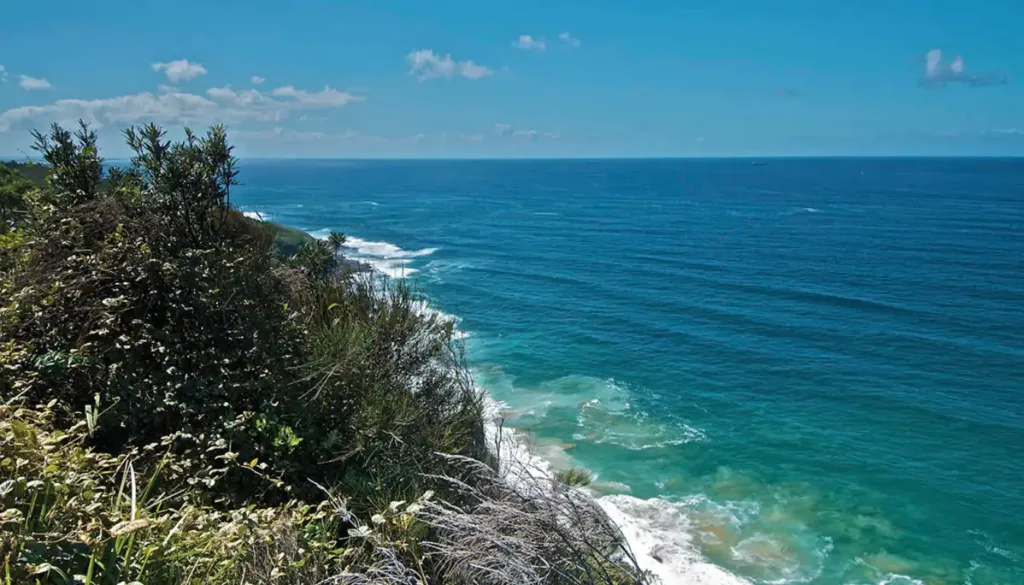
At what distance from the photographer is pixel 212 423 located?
27.6ft

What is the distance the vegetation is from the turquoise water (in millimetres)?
6900

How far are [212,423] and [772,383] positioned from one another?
31050mm

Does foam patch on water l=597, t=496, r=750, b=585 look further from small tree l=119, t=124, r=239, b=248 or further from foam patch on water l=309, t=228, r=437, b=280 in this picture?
foam patch on water l=309, t=228, r=437, b=280

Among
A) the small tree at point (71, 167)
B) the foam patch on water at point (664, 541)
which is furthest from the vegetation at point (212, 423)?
the foam patch on water at point (664, 541)

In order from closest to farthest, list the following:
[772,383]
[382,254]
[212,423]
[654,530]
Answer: [212,423] < [654,530] < [772,383] < [382,254]

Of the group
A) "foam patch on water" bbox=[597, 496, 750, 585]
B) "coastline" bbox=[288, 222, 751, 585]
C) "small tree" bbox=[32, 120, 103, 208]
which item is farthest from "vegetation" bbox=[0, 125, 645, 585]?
"foam patch on water" bbox=[597, 496, 750, 585]

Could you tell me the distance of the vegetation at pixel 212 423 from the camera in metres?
5.73

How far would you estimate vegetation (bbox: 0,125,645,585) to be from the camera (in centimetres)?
573

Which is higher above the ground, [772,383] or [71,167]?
[71,167]

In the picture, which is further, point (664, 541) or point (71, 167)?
point (664, 541)

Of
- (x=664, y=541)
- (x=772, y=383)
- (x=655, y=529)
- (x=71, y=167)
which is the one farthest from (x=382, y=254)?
(x=71, y=167)

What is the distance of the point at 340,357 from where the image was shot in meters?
10.2

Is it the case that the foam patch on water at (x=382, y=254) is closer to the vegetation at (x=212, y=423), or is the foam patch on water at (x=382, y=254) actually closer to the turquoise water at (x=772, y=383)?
the turquoise water at (x=772, y=383)

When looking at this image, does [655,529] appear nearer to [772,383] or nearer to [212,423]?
[772,383]
